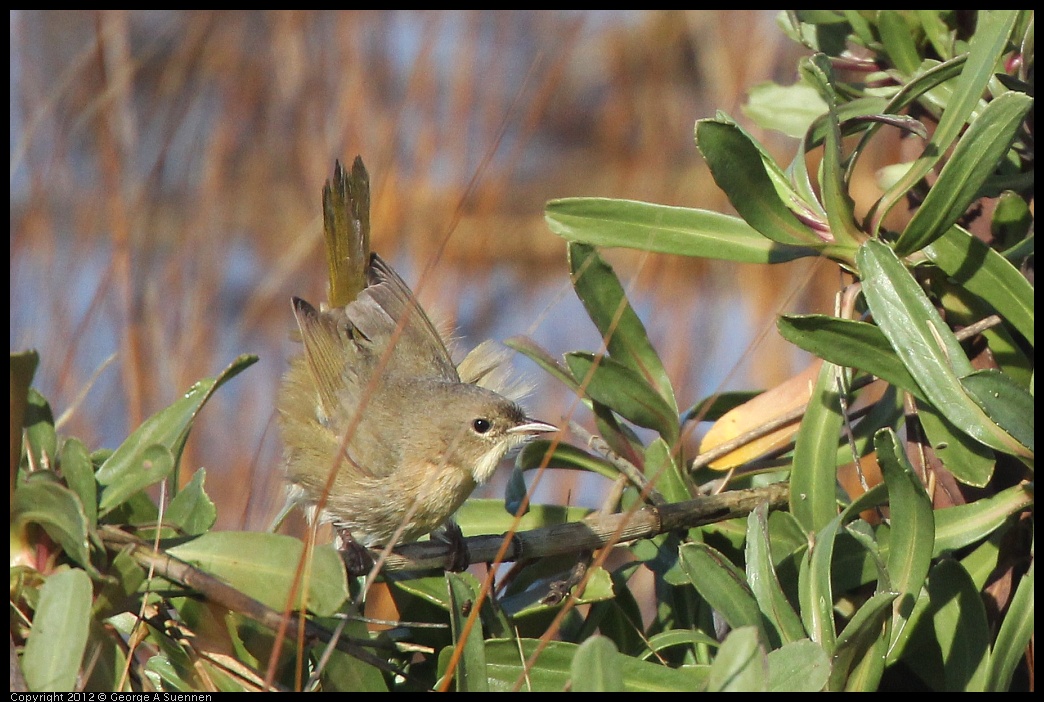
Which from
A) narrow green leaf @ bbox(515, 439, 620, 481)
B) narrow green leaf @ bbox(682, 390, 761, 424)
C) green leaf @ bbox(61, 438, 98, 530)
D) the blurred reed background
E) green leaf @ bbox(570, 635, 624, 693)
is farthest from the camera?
the blurred reed background

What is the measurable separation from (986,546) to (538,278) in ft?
11.2

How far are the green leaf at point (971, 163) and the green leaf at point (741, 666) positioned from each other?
682 millimetres

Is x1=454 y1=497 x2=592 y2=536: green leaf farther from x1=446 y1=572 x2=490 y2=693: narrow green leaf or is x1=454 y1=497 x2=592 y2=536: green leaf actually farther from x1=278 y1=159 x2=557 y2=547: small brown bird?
x1=446 y1=572 x2=490 y2=693: narrow green leaf

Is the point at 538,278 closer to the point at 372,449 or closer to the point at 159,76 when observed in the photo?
the point at 159,76

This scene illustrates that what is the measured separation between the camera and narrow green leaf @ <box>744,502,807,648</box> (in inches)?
49.8

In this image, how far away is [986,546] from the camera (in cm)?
143

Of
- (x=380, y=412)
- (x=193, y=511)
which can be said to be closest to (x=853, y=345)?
(x=193, y=511)

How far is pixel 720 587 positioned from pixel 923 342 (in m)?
0.45

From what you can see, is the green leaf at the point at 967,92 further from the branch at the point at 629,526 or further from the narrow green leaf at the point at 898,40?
the branch at the point at 629,526

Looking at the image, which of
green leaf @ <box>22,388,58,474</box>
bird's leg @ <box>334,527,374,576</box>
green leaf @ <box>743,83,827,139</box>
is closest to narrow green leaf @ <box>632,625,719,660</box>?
bird's leg @ <box>334,527,374,576</box>

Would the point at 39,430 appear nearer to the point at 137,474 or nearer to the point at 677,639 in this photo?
the point at 137,474

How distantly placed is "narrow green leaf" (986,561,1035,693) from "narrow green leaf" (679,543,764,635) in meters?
0.32

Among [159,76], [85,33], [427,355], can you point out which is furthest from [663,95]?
[85,33]

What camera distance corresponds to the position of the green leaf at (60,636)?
1.17 m
